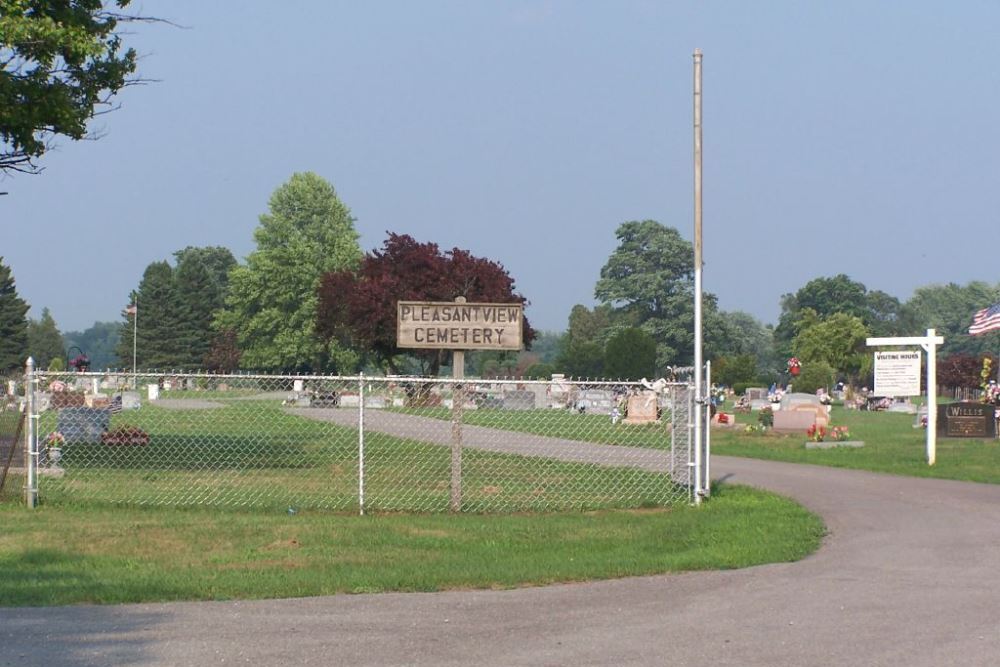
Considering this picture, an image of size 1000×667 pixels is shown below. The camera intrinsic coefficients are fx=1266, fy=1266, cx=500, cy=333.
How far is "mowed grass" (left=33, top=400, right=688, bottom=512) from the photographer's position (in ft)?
50.0

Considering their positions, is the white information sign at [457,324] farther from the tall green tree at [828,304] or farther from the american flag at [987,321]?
the tall green tree at [828,304]

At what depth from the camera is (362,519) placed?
1380 centimetres

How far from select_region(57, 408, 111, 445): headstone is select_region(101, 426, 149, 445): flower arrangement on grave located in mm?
604

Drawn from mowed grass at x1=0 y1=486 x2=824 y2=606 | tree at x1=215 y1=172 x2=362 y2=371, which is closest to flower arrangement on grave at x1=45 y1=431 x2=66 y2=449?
mowed grass at x1=0 y1=486 x2=824 y2=606

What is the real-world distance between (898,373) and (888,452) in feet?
8.61

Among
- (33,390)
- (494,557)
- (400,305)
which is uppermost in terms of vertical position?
(400,305)

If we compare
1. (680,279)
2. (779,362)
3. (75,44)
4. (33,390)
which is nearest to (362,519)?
(33,390)

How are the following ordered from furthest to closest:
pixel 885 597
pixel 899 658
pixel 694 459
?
1. pixel 694 459
2. pixel 885 597
3. pixel 899 658

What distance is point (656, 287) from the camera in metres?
98.1

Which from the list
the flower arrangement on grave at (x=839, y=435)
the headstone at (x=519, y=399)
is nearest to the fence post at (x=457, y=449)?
the flower arrangement on grave at (x=839, y=435)

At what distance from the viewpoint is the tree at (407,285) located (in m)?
54.6

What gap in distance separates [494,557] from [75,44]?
8786 mm

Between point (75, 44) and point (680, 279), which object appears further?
point (680, 279)

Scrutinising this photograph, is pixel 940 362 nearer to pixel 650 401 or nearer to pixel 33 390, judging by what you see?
pixel 650 401
